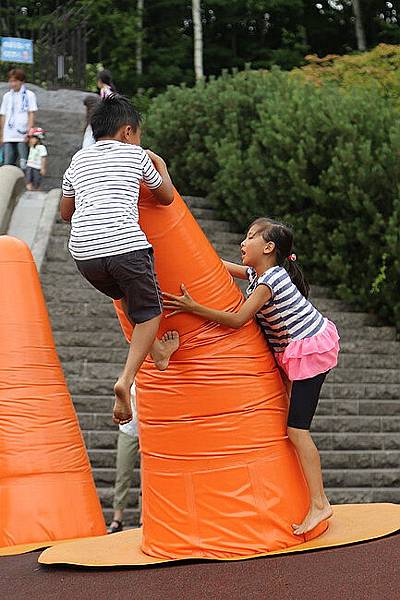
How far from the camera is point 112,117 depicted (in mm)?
5254

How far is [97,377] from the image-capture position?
10656mm

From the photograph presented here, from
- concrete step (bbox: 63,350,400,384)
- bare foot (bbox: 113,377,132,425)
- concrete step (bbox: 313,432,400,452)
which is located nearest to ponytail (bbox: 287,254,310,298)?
bare foot (bbox: 113,377,132,425)

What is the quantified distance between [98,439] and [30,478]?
10.8 ft

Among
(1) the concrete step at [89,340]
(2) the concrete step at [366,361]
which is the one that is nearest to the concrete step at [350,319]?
(2) the concrete step at [366,361]

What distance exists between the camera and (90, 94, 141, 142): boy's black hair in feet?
17.2

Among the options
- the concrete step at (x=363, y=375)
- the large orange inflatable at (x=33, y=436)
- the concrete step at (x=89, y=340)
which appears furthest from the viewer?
the concrete step at (x=363, y=375)

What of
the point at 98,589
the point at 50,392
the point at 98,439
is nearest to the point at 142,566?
the point at 98,589

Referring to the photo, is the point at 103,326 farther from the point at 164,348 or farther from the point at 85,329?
the point at 164,348

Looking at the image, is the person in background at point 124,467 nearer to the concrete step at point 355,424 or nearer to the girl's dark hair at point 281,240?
the concrete step at point 355,424

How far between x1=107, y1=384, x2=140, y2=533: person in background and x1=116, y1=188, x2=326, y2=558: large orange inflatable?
2.98 meters

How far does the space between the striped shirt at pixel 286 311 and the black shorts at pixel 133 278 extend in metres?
0.65

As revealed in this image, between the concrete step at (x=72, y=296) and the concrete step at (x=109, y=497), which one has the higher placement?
the concrete step at (x=72, y=296)

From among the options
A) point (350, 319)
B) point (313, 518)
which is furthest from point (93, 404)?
point (313, 518)

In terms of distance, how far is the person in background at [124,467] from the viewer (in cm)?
848
